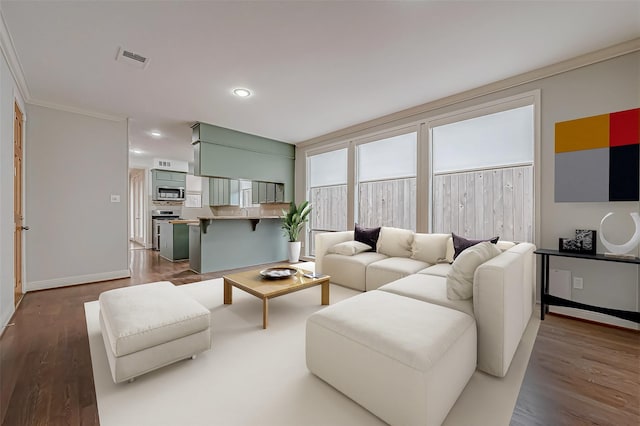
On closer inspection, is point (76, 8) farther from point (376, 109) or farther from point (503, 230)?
point (503, 230)

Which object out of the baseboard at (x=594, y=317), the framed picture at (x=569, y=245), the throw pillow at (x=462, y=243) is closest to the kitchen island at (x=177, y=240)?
the throw pillow at (x=462, y=243)

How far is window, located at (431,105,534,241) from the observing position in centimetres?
306

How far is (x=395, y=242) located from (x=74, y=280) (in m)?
4.64

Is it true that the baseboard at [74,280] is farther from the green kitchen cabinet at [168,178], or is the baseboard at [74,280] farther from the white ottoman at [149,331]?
the green kitchen cabinet at [168,178]

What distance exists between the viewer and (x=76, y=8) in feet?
6.33

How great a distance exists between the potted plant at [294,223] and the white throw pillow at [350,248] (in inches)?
68.2

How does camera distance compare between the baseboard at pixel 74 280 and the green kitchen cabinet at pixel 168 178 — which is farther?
the green kitchen cabinet at pixel 168 178

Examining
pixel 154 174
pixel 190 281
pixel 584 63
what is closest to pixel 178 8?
pixel 190 281

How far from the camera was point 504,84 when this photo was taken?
120 inches

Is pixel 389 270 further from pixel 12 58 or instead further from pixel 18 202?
pixel 18 202

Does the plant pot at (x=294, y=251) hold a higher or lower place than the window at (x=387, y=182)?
lower

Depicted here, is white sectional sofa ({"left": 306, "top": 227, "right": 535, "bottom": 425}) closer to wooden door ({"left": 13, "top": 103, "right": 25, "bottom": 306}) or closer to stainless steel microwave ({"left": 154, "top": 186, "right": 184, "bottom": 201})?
wooden door ({"left": 13, "top": 103, "right": 25, "bottom": 306})

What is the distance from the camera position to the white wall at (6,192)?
233 centimetres

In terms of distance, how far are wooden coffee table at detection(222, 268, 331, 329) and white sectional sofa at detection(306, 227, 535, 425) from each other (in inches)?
30.5
